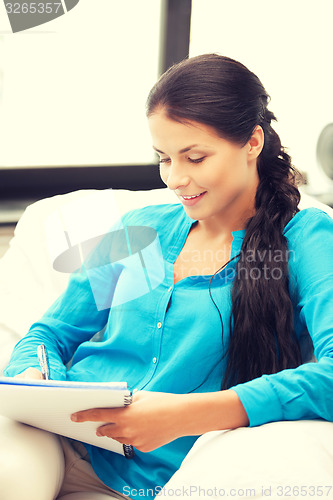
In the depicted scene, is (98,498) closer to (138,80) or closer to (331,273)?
→ (331,273)

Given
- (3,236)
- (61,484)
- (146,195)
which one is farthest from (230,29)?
(61,484)

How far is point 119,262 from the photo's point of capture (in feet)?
4.53

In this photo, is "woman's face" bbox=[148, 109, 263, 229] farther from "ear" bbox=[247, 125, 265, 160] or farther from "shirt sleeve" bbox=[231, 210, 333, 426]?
"shirt sleeve" bbox=[231, 210, 333, 426]

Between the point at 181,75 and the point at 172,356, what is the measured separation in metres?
0.54

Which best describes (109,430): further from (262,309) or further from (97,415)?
(262,309)

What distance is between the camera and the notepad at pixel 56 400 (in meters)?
0.88

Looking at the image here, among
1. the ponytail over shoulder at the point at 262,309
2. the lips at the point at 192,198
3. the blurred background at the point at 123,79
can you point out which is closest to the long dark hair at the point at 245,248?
the ponytail over shoulder at the point at 262,309

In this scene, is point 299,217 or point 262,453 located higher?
point 299,217

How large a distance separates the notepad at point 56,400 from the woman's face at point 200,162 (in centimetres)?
45

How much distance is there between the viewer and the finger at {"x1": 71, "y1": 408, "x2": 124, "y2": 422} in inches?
37.5

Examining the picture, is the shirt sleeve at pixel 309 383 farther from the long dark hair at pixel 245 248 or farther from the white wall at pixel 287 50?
the white wall at pixel 287 50

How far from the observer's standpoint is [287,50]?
2492 millimetres

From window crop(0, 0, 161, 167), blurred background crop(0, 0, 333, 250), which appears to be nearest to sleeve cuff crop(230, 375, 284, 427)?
blurred background crop(0, 0, 333, 250)

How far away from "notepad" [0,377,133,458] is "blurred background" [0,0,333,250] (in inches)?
48.8
